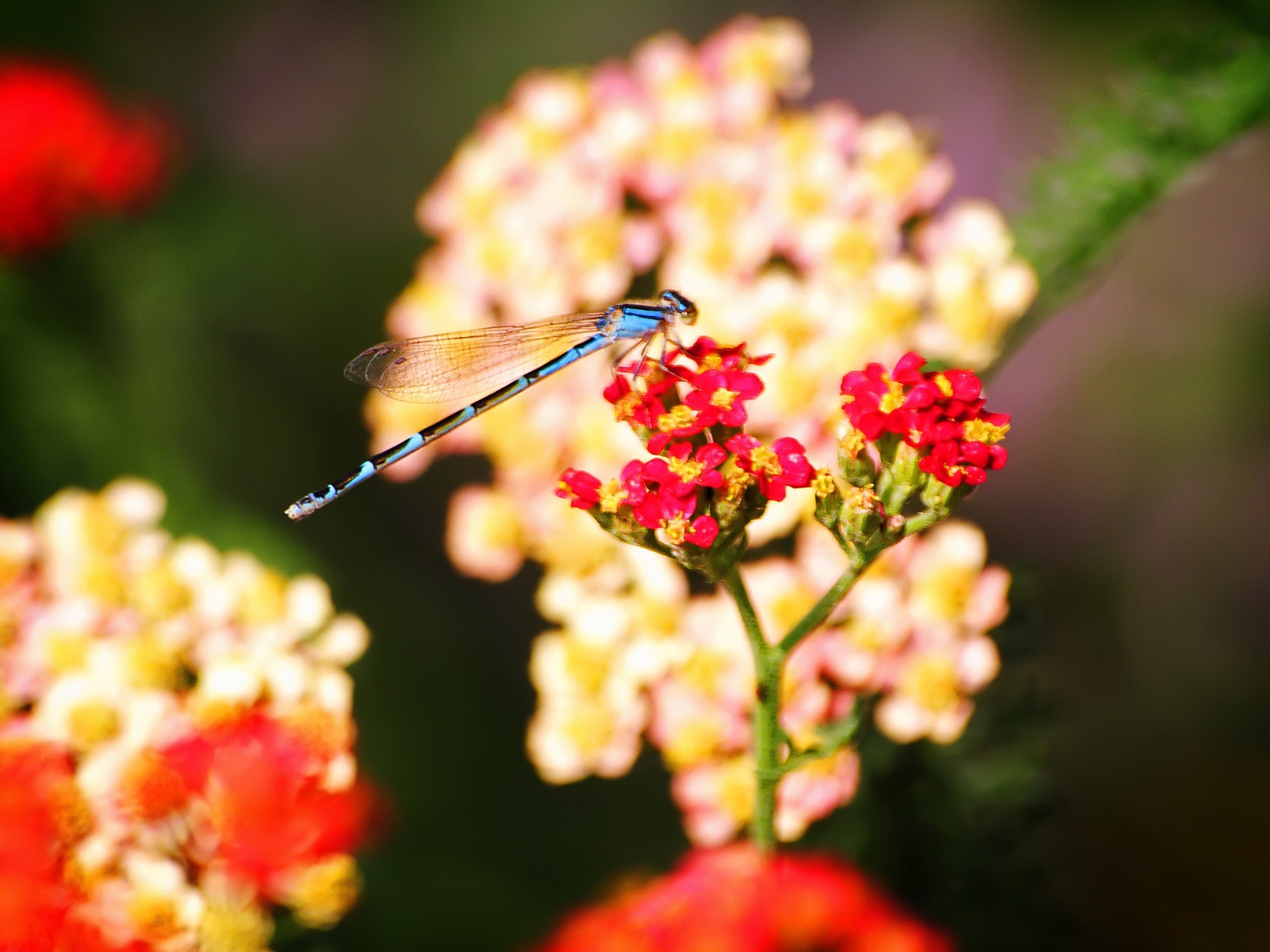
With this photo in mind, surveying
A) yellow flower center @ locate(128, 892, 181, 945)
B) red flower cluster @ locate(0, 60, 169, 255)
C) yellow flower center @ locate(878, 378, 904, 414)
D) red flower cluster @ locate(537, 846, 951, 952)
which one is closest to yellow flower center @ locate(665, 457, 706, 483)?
yellow flower center @ locate(878, 378, 904, 414)

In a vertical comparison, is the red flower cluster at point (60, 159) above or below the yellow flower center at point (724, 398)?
above

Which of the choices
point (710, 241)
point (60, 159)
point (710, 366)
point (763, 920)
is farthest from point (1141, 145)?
point (60, 159)

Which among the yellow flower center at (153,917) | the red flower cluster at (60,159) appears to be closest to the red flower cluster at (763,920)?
the yellow flower center at (153,917)

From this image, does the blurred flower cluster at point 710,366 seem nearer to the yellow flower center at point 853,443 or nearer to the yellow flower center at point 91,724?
the yellow flower center at point 853,443

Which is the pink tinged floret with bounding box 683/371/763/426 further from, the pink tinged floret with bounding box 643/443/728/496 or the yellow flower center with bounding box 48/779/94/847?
the yellow flower center with bounding box 48/779/94/847

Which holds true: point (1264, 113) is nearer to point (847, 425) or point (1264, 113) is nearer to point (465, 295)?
point (847, 425)

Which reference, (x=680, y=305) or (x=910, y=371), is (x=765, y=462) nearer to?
(x=910, y=371)
